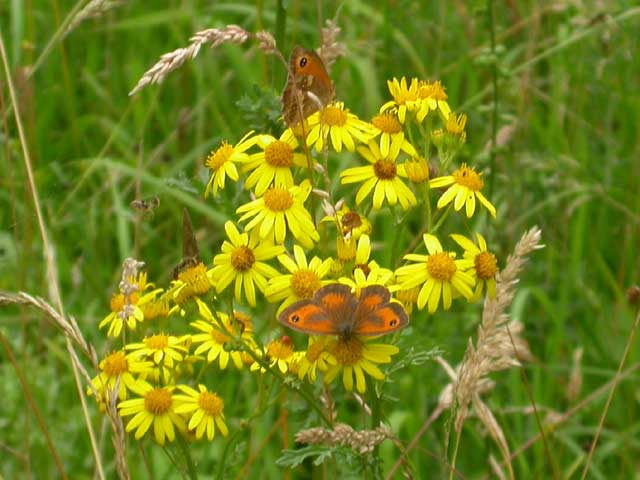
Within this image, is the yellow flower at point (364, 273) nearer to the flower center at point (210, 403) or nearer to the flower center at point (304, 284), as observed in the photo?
the flower center at point (304, 284)

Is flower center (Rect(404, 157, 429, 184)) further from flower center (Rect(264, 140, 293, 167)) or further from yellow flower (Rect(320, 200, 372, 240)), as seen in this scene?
flower center (Rect(264, 140, 293, 167))

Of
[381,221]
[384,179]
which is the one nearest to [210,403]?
[384,179]

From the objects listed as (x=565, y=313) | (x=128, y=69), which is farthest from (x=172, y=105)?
(x=565, y=313)

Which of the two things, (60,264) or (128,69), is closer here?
(60,264)

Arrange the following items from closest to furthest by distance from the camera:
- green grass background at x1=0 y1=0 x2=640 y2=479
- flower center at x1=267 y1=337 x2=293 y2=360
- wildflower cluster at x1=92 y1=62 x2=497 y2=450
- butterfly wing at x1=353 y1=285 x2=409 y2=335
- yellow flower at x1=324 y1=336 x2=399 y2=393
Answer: butterfly wing at x1=353 y1=285 x2=409 y2=335
yellow flower at x1=324 y1=336 x2=399 y2=393
wildflower cluster at x1=92 y1=62 x2=497 y2=450
flower center at x1=267 y1=337 x2=293 y2=360
green grass background at x1=0 y1=0 x2=640 y2=479

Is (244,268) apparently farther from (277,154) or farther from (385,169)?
(385,169)

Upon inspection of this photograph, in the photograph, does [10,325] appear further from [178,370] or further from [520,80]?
[520,80]

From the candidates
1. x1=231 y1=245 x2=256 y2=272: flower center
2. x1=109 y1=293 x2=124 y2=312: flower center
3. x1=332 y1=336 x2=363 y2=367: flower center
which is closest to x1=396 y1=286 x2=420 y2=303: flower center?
x1=332 y1=336 x2=363 y2=367: flower center
